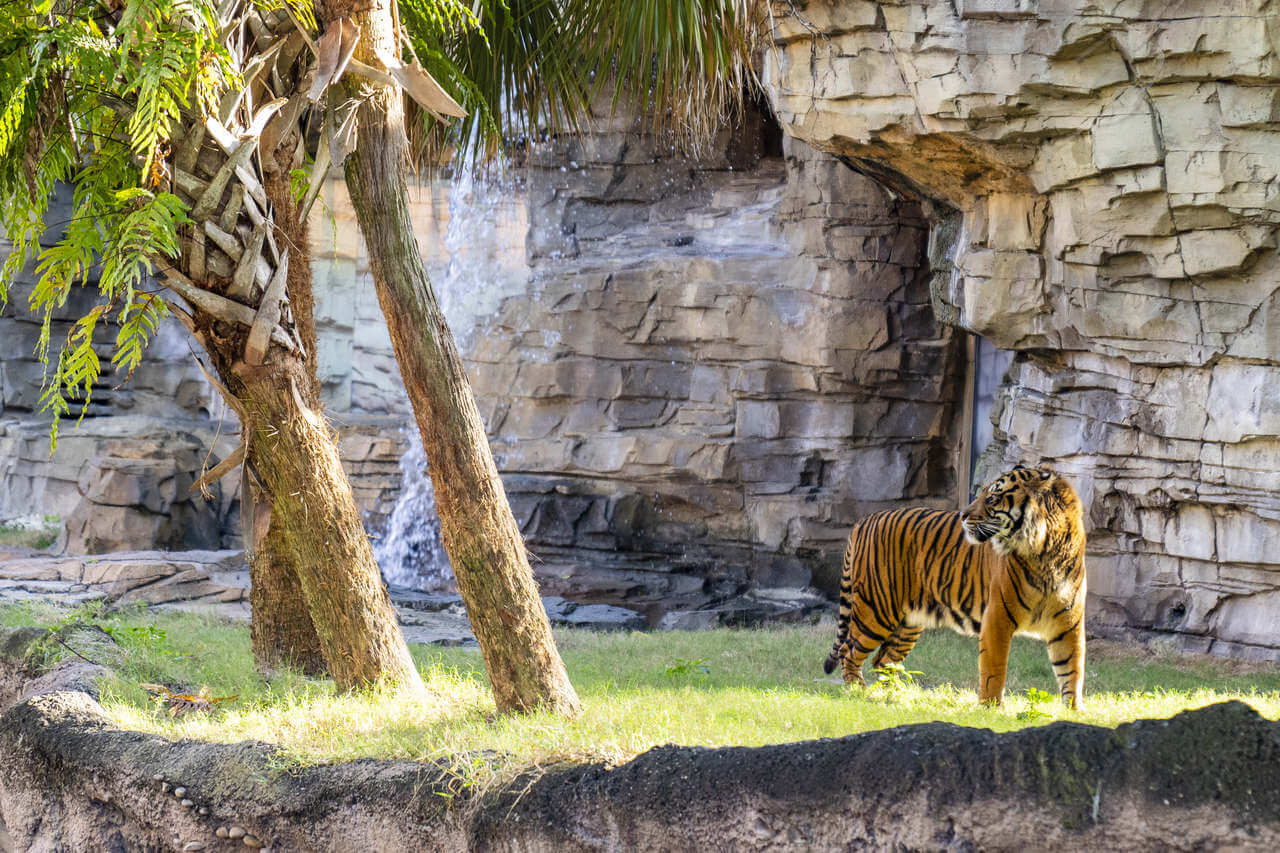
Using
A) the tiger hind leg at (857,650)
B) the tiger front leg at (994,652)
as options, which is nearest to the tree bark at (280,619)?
the tiger hind leg at (857,650)

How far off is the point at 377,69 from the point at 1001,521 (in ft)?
10.8

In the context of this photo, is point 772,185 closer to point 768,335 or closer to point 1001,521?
point 768,335

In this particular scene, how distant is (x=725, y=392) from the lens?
1114 cm

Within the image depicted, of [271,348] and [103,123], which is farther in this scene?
[271,348]

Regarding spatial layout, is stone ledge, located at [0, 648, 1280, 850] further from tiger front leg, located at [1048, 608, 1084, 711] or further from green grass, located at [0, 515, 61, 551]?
green grass, located at [0, 515, 61, 551]

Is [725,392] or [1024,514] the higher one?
[725,392]

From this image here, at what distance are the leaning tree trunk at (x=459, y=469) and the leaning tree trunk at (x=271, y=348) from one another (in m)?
0.42

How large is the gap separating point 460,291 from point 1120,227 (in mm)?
7935

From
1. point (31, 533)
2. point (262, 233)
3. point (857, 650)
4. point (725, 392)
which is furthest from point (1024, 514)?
point (31, 533)

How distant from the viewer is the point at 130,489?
1227 centimetres

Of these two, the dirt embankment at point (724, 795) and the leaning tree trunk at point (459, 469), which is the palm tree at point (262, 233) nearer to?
the leaning tree trunk at point (459, 469)

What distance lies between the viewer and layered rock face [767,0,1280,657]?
6.76 meters

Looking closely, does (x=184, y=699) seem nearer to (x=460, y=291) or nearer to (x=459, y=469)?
(x=459, y=469)

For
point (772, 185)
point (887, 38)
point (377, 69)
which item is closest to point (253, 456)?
point (377, 69)
